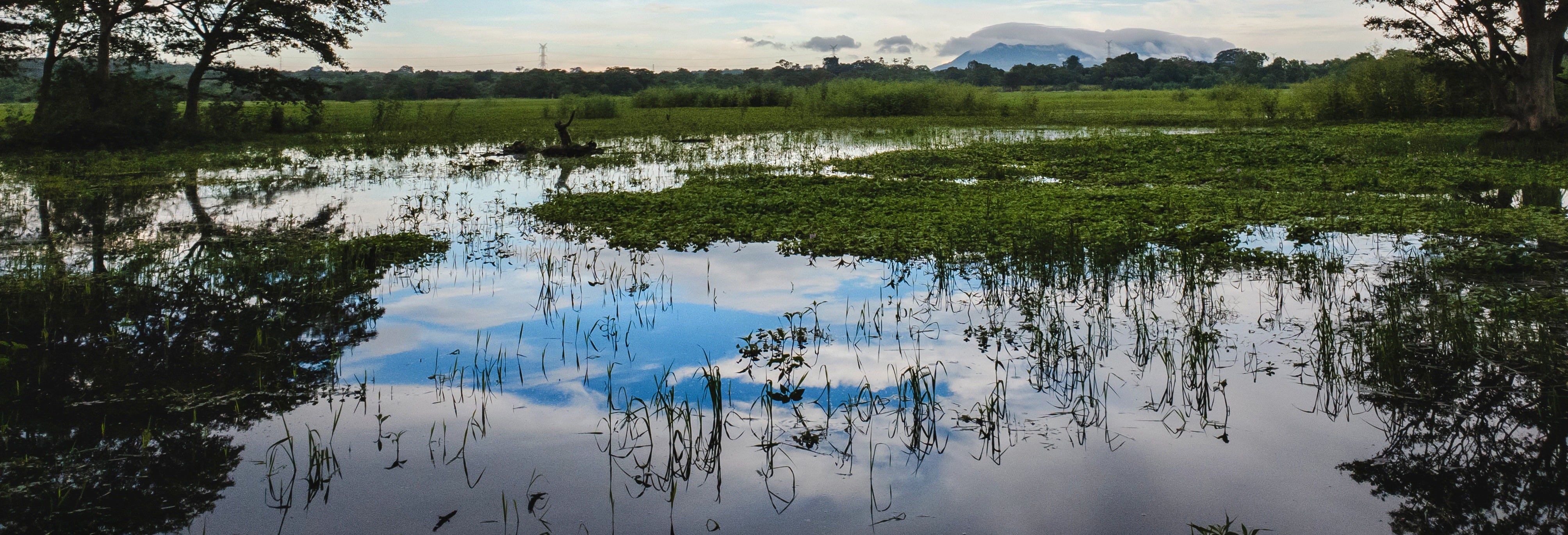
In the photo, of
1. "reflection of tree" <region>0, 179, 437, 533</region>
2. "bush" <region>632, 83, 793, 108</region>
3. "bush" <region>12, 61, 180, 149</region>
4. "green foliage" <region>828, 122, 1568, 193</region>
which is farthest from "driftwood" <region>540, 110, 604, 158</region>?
"bush" <region>632, 83, 793, 108</region>

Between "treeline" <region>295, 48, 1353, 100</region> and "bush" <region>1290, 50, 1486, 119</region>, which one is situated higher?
"treeline" <region>295, 48, 1353, 100</region>

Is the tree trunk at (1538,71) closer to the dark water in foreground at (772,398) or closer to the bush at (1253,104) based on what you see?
the bush at (1253,104)

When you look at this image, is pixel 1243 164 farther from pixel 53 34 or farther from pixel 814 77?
pixel 814 77

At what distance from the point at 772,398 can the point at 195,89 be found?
27.9 m

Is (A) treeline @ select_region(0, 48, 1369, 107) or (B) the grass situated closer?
(B) the grass

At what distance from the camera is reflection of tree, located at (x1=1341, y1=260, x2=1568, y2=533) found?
144 inches

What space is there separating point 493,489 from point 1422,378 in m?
4.97

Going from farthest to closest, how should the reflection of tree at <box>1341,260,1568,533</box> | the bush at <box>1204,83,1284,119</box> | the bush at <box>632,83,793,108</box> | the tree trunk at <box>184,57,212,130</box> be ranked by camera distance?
the bush at <box>632,83,793,108</box>, the bush at <box>1204,83,1284,119</box>, the tree trunk at <box>184,57,212,130</box>, the reflection of tree at <box>1341,260,1568,533</box>

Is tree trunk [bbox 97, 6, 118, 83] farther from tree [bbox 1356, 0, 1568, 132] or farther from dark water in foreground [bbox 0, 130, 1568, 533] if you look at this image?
tree [bbox 1356, 0, 1568, 132]

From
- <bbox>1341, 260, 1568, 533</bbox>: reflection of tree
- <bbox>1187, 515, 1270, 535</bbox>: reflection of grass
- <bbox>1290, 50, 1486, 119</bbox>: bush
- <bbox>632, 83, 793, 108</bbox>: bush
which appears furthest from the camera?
<bbox>632, 83, 793, 108</bbox>: bush

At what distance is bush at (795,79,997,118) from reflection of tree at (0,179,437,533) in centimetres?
3346

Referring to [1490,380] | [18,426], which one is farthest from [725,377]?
[1490,380]

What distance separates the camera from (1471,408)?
4.56m

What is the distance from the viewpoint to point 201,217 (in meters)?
11.8
